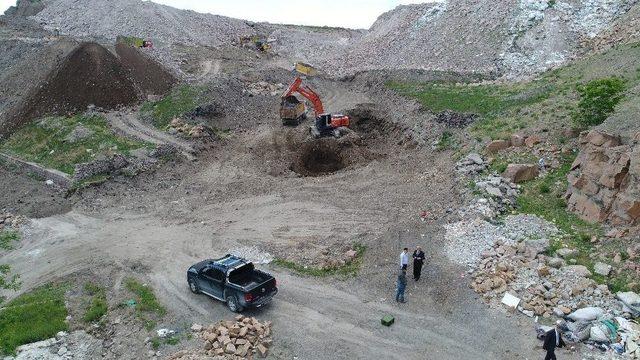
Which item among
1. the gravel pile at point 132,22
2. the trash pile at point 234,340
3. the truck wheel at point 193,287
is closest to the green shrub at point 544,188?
the trash pile at point 234,340

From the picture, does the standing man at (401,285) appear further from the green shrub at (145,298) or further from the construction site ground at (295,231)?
the green shrub at (145,298)

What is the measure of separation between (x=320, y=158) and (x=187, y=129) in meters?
10.3

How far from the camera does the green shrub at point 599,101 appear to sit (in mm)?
25444

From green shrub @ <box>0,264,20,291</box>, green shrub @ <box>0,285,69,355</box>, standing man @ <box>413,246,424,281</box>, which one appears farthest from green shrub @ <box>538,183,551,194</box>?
green shrub @ <box>0,264,20,291</box>

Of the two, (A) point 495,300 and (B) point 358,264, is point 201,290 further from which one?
(A) point 495,300

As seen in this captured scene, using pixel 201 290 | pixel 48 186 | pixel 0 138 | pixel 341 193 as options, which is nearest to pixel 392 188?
pixel 341 193

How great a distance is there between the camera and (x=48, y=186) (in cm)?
2989

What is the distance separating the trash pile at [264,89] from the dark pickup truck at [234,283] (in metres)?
29.2

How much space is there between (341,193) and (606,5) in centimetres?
3594

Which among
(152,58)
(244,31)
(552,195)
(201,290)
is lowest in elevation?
(201,290)

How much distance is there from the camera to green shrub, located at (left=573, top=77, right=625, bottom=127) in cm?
2544

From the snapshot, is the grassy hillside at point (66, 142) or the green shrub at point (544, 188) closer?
the green shrub at point (544, 188)

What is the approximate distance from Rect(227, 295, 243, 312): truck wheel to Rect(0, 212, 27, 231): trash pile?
14.3 m

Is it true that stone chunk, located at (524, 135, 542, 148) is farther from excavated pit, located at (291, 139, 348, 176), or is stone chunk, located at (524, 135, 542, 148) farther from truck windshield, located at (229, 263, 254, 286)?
truck windshield, located at (229, 263, 254, 286)
